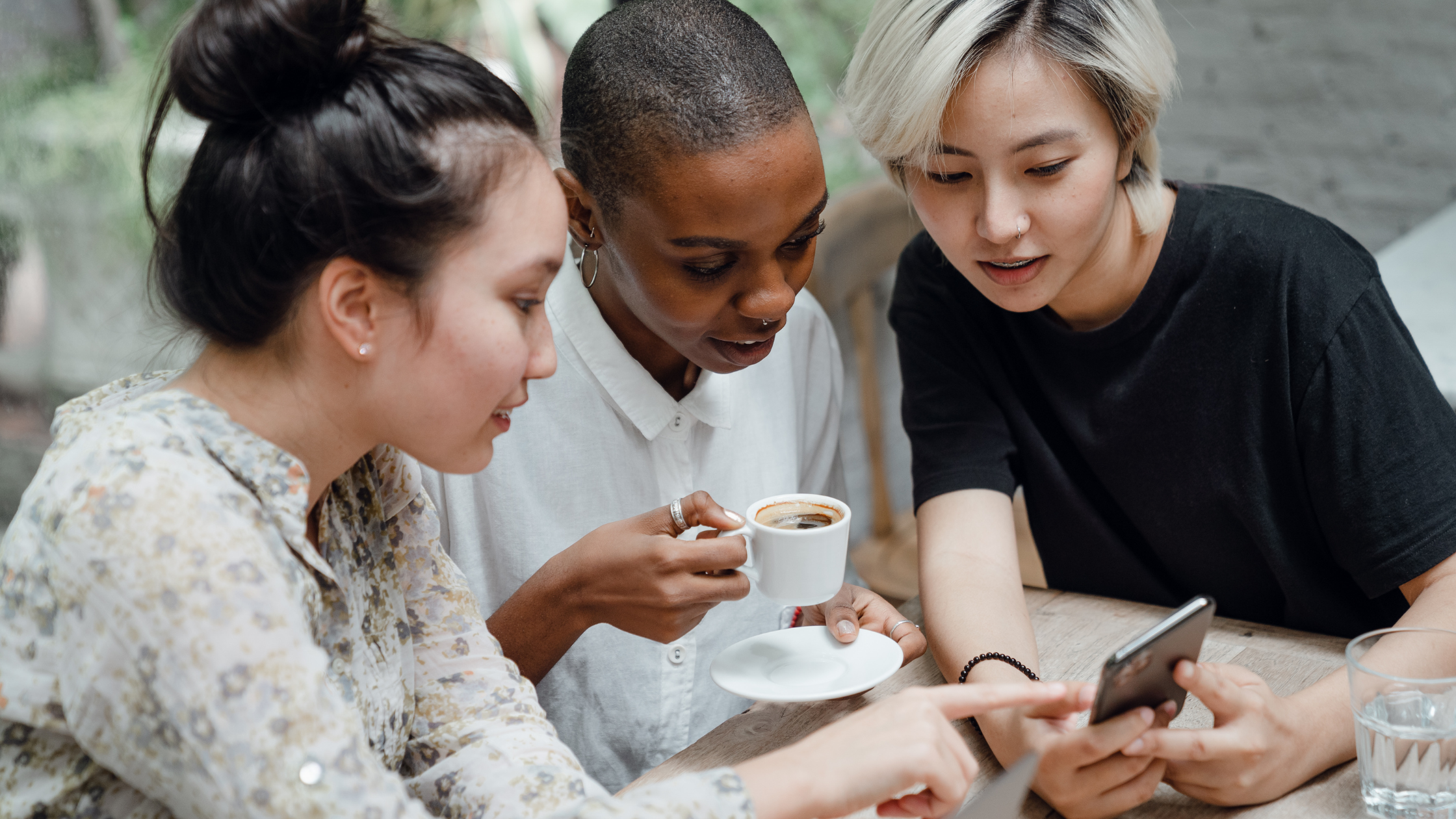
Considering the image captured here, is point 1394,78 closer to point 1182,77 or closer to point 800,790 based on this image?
point 1182,77

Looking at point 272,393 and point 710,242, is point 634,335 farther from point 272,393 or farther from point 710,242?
point 272,393

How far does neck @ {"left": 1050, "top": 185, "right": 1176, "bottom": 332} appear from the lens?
1283 millimetres

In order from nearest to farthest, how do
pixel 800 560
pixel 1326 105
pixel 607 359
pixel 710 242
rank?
pixel 800 560 < pixel 710 242 < pixel 607 359 < pixel 1326 105

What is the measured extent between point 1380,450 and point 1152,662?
447 mm

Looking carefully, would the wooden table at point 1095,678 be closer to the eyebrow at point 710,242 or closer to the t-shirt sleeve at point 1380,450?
the t-shirt sleeve at point 1380,450

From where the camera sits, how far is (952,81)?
1129 millimetres

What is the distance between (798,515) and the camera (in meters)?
1.07

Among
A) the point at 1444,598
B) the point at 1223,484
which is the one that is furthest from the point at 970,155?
the point at 1444,598

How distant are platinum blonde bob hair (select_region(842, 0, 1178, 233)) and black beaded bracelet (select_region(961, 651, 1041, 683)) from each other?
1.68 feet

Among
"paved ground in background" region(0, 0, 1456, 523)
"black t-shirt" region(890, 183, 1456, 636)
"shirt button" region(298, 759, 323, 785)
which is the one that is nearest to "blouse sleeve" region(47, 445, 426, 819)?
"shirt button" region(298, 759, 323, 785)

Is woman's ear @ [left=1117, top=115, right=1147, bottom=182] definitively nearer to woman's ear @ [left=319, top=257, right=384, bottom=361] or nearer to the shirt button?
woman's ear @ [left=319, top=257, right=384, bottom=361]

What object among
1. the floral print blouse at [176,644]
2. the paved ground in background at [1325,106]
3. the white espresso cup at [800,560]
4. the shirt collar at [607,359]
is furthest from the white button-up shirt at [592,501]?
the paved ground in background at [1325,106]

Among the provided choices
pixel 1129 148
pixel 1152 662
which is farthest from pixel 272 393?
pixel 1129 148

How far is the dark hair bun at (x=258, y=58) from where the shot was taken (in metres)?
0.75
